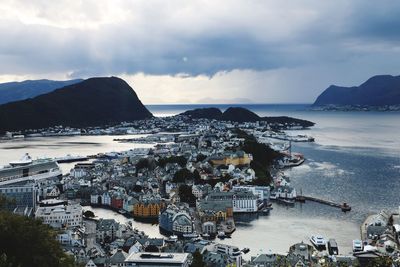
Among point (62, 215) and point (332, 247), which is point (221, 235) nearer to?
point (332, 247)

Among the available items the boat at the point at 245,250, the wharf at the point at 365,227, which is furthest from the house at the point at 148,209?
the wharf at the point at 365,227

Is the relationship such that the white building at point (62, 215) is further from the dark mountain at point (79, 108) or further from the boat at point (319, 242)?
the dark mountain at point (79, 108)

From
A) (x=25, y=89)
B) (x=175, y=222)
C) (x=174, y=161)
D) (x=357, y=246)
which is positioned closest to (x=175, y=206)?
(x=175, y=222)

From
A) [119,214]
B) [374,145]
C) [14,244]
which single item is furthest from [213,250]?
[374,145]

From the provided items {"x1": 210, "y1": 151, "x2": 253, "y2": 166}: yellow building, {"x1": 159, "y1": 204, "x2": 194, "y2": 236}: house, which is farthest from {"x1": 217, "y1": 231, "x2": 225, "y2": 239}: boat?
{"x1": 210, "y1": 151, "x2": 253, "y2": 166}: yellow building

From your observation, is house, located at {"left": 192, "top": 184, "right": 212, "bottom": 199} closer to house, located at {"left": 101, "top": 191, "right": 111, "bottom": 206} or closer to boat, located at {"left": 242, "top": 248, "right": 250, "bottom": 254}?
house, located at {"left": 101, "top": 191, "right": 111, "bottom": 206}

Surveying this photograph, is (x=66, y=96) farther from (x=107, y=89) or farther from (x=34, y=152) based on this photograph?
(x=34, y=152)
